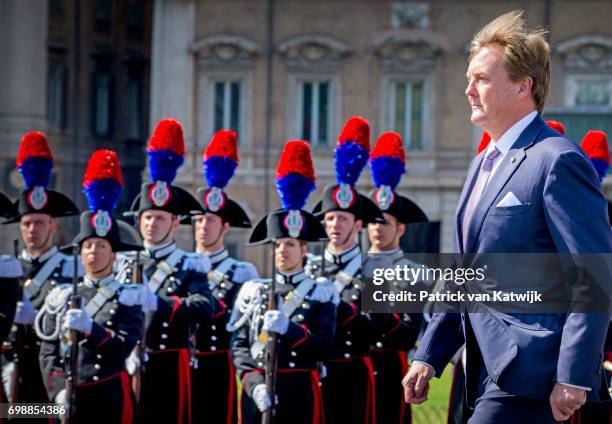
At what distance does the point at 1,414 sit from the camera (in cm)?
773

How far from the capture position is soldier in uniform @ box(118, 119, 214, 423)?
806 cm

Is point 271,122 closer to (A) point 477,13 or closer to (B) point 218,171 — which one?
(A) point 477,13

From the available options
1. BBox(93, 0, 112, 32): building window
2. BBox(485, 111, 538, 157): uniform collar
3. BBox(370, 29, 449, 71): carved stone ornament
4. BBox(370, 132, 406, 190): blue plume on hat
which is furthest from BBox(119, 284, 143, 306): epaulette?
BBox(93, 0, 112, 32): building window

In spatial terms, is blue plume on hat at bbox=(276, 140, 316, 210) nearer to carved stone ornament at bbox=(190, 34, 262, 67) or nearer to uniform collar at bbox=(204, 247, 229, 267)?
uniform collar at bbox=(204, 247, 229, 267)

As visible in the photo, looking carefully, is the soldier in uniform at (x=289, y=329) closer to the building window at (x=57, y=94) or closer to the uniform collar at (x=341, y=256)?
the uniform collar at (x=341, y=256)

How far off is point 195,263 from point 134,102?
68.7ft

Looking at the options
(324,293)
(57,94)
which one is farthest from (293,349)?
(57,94)

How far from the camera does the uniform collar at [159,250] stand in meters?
8.30

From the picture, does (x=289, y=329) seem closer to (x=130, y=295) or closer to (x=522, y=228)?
(x=130, y=295)

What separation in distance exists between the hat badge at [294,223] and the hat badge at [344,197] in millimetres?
718

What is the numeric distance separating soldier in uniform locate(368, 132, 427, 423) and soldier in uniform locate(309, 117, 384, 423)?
0.47ft

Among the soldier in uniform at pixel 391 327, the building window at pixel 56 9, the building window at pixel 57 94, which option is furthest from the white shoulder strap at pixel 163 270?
the building window at pixel 56 9

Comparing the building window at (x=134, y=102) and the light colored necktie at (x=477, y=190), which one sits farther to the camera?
the building window at (x=134, y=102)

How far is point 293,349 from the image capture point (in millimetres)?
7328
